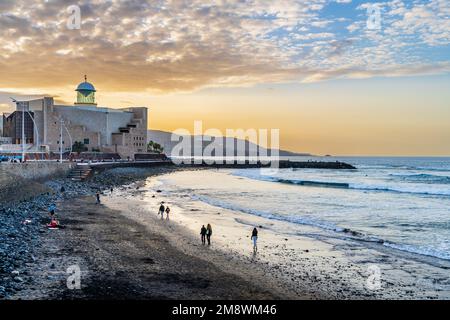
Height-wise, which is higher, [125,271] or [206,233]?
[206,233]

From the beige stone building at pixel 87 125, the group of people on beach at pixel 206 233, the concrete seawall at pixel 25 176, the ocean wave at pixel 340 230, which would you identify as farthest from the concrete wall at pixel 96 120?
the group of people on beach at pixel 206 233

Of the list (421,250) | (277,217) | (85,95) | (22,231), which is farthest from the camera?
(85,95)

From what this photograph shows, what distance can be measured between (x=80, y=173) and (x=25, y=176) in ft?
52.1

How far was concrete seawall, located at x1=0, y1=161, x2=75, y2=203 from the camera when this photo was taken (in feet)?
89.5

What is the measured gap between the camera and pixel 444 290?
42.0 ft

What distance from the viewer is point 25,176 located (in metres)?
37.2

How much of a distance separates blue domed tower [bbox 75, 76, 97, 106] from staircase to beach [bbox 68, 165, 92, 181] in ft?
171

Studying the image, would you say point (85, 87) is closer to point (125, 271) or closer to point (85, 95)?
point (85, 95)

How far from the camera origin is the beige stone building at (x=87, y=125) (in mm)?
83625

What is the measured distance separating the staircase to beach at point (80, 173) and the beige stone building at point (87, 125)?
2571 centimetres

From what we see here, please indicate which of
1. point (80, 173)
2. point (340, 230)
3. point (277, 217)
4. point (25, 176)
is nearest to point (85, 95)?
point (80, 173)

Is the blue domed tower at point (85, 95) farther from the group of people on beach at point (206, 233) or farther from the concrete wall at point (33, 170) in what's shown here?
the group of people on beach at point (206, 233)

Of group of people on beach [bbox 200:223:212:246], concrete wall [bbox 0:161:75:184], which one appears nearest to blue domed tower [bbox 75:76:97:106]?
concrete wall [bbox 0:161:75:184]
